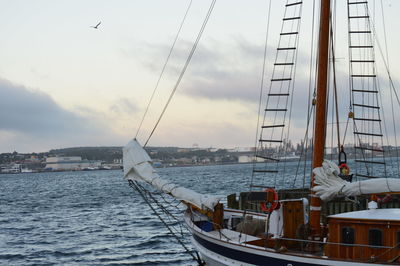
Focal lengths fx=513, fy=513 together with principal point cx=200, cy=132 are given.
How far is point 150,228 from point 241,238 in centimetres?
2283

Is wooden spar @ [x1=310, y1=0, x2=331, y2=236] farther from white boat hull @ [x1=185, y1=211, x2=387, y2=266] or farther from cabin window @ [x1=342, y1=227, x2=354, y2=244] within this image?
white boat hull @ [x1=185, y1=211, x2=387, y2=266]

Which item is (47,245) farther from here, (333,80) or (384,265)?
(384,265)

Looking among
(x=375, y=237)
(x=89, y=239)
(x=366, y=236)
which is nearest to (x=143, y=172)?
(x=366, y=236)

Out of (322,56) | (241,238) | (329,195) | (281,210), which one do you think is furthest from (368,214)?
(322,56)

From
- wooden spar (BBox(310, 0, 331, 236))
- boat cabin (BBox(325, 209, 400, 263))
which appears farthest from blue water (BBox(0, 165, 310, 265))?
boat cabin (BBox(325, 209, 400, 263))

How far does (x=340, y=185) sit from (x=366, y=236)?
7.28ft

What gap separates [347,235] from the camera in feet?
47.5

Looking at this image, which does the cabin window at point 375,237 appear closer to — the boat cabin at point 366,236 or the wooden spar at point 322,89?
the boat cabin at point 366,236

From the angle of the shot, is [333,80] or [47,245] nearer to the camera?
[333,80]

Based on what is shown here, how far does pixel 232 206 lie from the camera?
33.3m

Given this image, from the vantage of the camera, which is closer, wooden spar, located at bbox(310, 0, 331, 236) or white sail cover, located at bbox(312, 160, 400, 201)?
white sail cover, located at bbox(312, 160, 400, 201)

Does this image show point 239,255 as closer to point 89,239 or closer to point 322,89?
point 322,89

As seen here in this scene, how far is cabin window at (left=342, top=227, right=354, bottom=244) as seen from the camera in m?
14.4

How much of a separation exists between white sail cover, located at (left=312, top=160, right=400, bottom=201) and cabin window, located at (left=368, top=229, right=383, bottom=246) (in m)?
1.60
